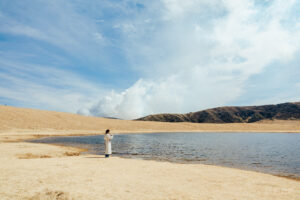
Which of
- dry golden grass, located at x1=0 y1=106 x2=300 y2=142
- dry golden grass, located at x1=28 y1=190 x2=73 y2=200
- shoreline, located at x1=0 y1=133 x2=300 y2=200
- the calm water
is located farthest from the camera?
dry golden grass, located at x1=0 y1=106 x2=300 y2=142

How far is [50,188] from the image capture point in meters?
8.27

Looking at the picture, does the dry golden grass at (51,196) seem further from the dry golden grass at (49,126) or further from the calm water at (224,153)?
the dry golden grass at (49,126)

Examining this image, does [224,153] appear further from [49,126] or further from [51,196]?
[49,126]

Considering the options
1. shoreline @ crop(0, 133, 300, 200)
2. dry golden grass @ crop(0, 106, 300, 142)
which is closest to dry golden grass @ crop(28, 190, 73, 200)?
shoreline @ crop(0, 133, 300, 200)

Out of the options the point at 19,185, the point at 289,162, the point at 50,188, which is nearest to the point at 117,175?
the point at 50,188

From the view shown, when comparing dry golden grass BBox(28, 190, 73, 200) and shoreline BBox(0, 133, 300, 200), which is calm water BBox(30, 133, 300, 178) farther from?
dry golden grass BBox(28, 190, 73, 200)

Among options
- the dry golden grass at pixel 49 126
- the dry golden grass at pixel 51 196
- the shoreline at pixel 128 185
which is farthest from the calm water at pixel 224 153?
the dry golden grass at pixel 49 126

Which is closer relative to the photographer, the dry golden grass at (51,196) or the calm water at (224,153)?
the dry golden grass at (51,196)

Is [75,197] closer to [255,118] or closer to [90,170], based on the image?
[90,170]

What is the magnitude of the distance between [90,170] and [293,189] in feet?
35.2

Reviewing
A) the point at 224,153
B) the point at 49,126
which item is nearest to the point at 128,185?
the point at 224,153

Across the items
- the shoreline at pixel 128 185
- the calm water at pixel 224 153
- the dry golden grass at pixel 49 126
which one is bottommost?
the calm water at pixel 224 153

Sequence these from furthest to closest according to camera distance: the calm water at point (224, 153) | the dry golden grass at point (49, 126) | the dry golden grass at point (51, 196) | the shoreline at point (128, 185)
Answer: the dry golden grass at point (49, 126)
the calm water at point (224, 153)
the shoreline at point (128, 185)
the dry golden grass at point (51, 196)

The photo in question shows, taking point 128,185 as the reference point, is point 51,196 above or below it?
above
